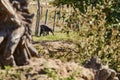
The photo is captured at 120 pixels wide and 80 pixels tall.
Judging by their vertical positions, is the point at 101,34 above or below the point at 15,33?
below

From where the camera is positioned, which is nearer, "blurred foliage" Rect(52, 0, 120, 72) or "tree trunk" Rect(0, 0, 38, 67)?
"tree trunk" Rect(0, 0, 38, 67)

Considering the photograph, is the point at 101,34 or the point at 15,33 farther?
the point at 101,34

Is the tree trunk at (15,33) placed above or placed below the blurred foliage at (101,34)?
above

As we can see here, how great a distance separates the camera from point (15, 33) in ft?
30.3

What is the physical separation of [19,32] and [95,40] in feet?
13.6

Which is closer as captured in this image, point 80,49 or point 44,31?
point 80,49

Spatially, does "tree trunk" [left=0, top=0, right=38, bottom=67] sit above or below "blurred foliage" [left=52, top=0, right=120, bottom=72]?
above

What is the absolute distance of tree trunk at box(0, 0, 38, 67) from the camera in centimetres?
915

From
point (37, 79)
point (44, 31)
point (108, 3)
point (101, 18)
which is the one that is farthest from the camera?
point (44, 31)

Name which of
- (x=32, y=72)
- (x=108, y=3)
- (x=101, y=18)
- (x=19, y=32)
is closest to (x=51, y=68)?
(x=32, y=72)

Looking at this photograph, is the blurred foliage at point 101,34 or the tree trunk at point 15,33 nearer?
the tree trunk at point 15,33

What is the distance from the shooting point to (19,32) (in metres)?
9.27

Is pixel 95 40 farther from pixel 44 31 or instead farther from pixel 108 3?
pixel 44 31

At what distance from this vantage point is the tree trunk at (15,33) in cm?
915
